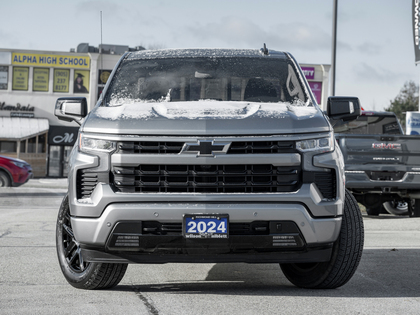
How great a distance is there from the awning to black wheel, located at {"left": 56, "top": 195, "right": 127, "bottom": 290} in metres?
36.5

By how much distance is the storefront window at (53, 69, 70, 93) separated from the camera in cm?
4406

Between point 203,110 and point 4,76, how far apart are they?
41265 mm

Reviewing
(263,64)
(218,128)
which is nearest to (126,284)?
(218,128)

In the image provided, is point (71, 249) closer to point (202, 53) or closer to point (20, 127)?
point (202, 53)

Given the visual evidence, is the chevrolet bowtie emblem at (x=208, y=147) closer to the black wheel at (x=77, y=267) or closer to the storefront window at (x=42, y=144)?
the black wheel at (x=77, y=267)

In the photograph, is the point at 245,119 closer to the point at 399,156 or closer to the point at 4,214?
the point at 399,156

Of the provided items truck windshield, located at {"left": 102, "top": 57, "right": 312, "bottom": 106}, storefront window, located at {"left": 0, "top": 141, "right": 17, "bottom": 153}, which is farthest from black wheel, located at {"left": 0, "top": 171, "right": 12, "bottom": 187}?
storefront window, located at {"left": 0, "top": 141, "right": 17, "bottom": 153}

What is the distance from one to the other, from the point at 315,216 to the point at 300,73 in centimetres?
187

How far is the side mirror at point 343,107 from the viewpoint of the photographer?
574cm

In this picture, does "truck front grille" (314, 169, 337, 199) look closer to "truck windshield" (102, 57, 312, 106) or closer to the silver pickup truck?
the silver pickup truck

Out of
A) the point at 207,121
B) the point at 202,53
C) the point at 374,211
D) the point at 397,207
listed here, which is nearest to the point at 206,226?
the point at 207,121

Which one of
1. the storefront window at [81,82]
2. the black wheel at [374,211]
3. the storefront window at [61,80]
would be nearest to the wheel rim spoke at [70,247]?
the black wheel at [374,211]

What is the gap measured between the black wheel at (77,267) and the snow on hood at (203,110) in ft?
3.05

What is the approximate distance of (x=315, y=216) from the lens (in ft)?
15.2
